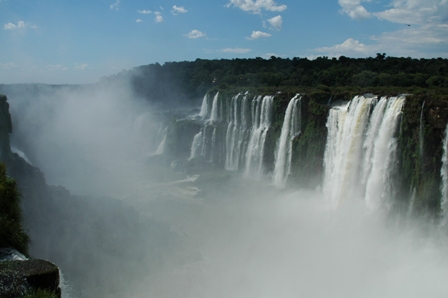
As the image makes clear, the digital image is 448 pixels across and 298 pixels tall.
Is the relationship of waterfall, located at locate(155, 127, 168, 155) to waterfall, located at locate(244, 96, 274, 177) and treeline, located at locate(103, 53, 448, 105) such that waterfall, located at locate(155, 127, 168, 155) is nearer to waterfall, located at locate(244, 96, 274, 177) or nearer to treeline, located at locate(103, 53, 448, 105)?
treeline, located at locate(103, 53, 448, 105)

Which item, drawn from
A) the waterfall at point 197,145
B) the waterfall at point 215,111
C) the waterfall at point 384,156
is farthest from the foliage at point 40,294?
the waterfall at point 215,111

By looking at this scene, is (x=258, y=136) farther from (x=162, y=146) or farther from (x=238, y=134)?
(x=162, y=146)

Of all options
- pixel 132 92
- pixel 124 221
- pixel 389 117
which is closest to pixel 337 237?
pixel 389 117

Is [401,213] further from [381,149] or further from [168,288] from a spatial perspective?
[168,288]

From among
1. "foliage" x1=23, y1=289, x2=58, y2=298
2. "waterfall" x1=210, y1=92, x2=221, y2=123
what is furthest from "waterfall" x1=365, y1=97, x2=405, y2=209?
"waterfall" x1=210, y1=92, x2=221, y2=123

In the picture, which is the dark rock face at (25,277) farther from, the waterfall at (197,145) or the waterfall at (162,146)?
the waterfall at (162,146)

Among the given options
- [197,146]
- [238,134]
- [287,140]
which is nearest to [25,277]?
[287,140]
